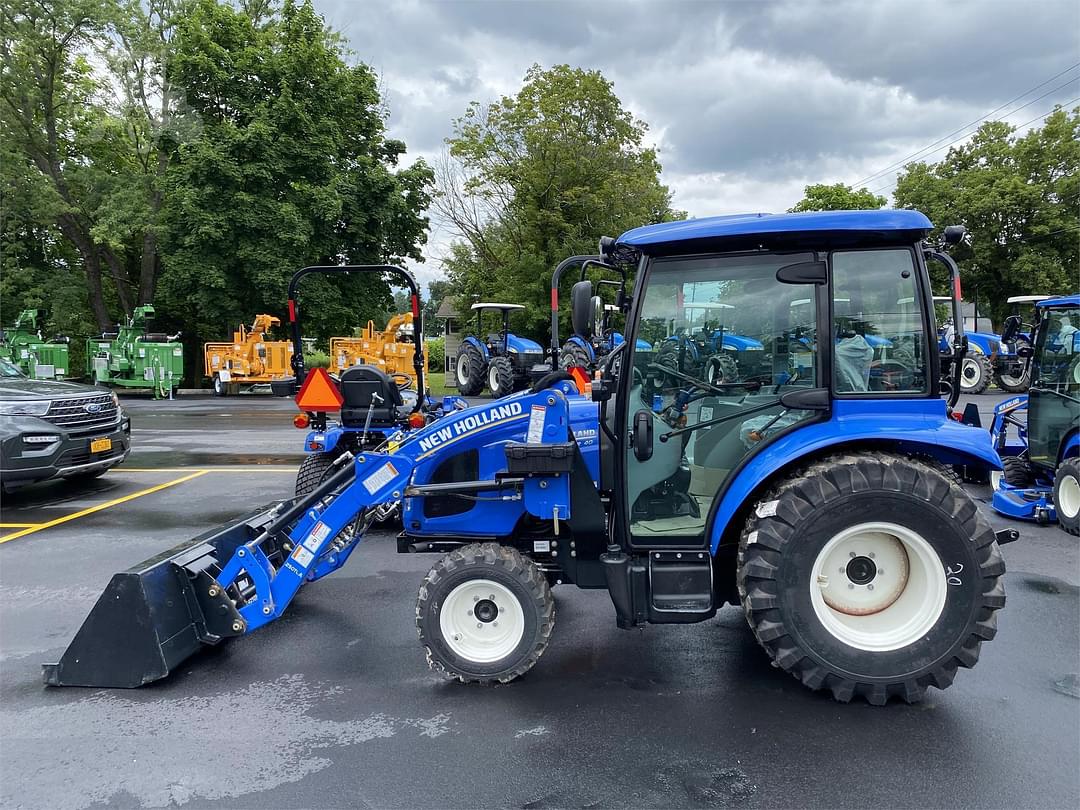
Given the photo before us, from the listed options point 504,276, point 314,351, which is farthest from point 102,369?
point 504,276

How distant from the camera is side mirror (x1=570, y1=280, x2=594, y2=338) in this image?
10.3 ft

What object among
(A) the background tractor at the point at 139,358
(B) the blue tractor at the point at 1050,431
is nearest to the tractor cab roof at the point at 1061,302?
(B) the blue tractor at the point at 1050,431

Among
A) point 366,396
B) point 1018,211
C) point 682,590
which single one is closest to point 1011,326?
point 682,590

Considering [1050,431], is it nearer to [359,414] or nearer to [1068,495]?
[1068,495]

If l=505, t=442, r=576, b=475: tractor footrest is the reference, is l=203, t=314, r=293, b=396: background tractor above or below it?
above

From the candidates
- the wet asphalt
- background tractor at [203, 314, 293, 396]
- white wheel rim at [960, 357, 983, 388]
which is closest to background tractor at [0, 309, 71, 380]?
background tractor at [203, 314, 293, 396]

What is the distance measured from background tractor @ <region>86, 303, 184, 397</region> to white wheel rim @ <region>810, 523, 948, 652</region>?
887 inches

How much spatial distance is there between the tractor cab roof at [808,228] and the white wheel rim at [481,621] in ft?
6.30

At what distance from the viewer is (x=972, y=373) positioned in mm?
18547

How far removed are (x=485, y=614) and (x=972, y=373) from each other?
1940 centimetres

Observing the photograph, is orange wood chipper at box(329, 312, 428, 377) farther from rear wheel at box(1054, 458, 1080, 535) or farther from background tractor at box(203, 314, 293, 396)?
rear wheel at box(1054, 458, 1080, 535)

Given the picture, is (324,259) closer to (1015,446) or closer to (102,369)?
(102,369)

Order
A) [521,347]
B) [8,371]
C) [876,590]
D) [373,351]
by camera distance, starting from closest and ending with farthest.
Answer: [876,590] < [8,371] < [521,347] < [373,351]

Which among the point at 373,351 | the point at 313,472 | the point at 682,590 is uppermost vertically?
the point at 373,351
